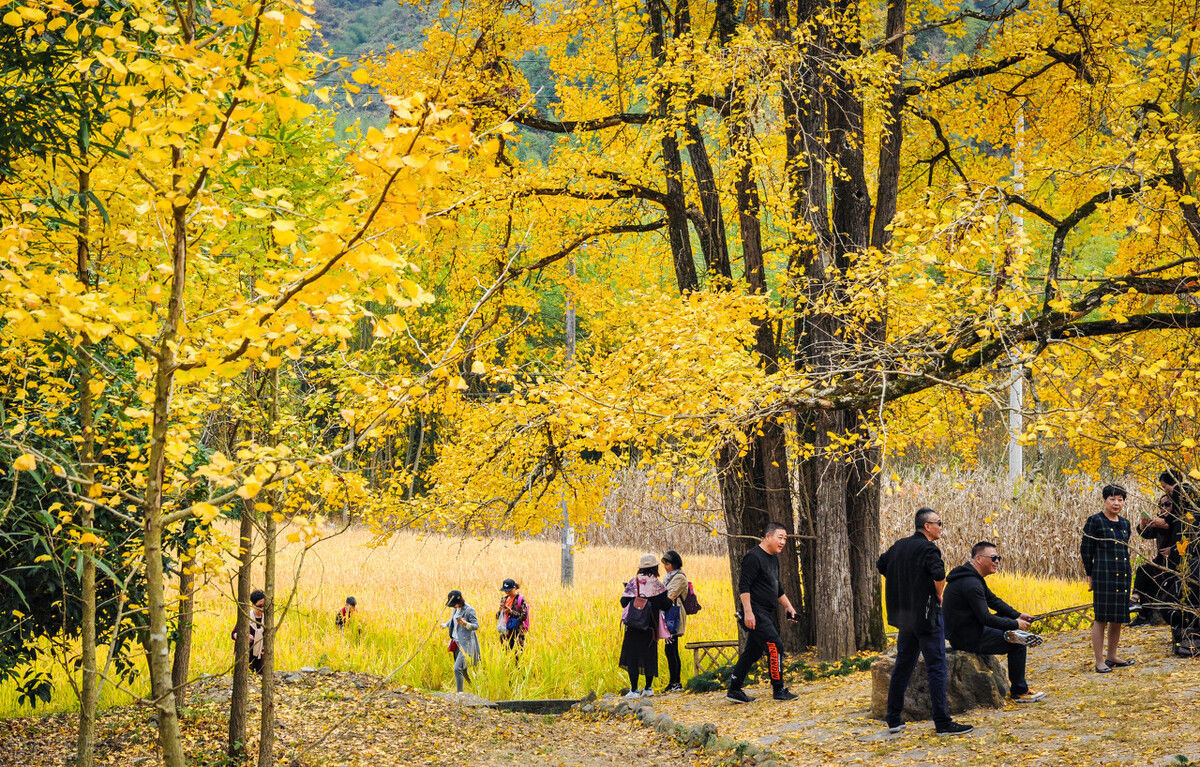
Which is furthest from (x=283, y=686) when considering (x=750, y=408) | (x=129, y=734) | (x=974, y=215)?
(x=974, y=215)

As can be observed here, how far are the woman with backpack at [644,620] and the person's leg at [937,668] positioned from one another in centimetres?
369

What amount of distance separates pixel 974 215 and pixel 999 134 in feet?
21.0

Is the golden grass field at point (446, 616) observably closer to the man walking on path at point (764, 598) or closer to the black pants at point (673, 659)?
the black pants at point (673, 659)

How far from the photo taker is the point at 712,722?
8.20m

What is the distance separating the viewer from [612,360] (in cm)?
822

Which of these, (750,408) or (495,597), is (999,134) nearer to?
(750,408)

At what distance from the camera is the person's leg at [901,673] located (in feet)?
21.1

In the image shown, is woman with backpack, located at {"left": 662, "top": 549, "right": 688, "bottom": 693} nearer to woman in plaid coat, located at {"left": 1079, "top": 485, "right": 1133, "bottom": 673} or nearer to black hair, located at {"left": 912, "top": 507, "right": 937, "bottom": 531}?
black hair, located at {"left": 912, "top": 507, "right": 937, "bottom": 531}

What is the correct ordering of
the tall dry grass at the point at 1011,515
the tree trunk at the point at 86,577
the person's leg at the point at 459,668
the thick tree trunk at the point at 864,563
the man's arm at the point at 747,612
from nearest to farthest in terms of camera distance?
the tree trunk at the point at 86,577 < the man's arm at the point at 747,612 < the thick tree trunk at the point at 864,563 < the person's leg at the point at 459,668 < the tall dry grass at the point at 1011,515

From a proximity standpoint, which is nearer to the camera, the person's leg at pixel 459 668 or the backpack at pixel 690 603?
the backpack at pixel 690 603

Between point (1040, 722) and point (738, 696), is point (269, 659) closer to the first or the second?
point (738, 696)

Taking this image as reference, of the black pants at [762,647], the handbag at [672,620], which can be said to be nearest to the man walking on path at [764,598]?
the black pants at [762,647]

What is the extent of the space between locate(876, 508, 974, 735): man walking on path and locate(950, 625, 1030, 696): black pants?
0.68 m

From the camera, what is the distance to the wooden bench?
11414 millimetres
